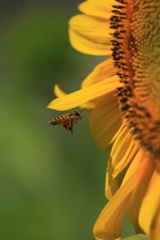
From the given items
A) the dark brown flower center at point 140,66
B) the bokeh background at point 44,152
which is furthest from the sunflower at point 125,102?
the bokeh background at point 44,152

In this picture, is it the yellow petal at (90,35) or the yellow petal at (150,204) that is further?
the yellow petal at (90,35)

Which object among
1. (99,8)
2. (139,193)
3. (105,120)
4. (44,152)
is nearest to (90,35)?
(99,8)

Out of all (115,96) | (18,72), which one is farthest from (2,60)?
(115,96)

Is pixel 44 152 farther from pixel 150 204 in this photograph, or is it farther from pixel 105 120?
pixel 150 204

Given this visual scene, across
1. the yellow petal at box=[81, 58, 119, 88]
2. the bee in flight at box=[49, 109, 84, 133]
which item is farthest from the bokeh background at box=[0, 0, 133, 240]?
the yellow petal at box=[81, 58, 119, 88]

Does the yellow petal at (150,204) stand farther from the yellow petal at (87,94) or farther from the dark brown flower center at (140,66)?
the yellow petal at (87,94)

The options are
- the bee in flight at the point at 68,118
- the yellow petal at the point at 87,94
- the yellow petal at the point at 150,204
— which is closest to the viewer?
the yellow petal at the point at 150,204

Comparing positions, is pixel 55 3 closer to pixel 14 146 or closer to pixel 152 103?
pixel 14 146
